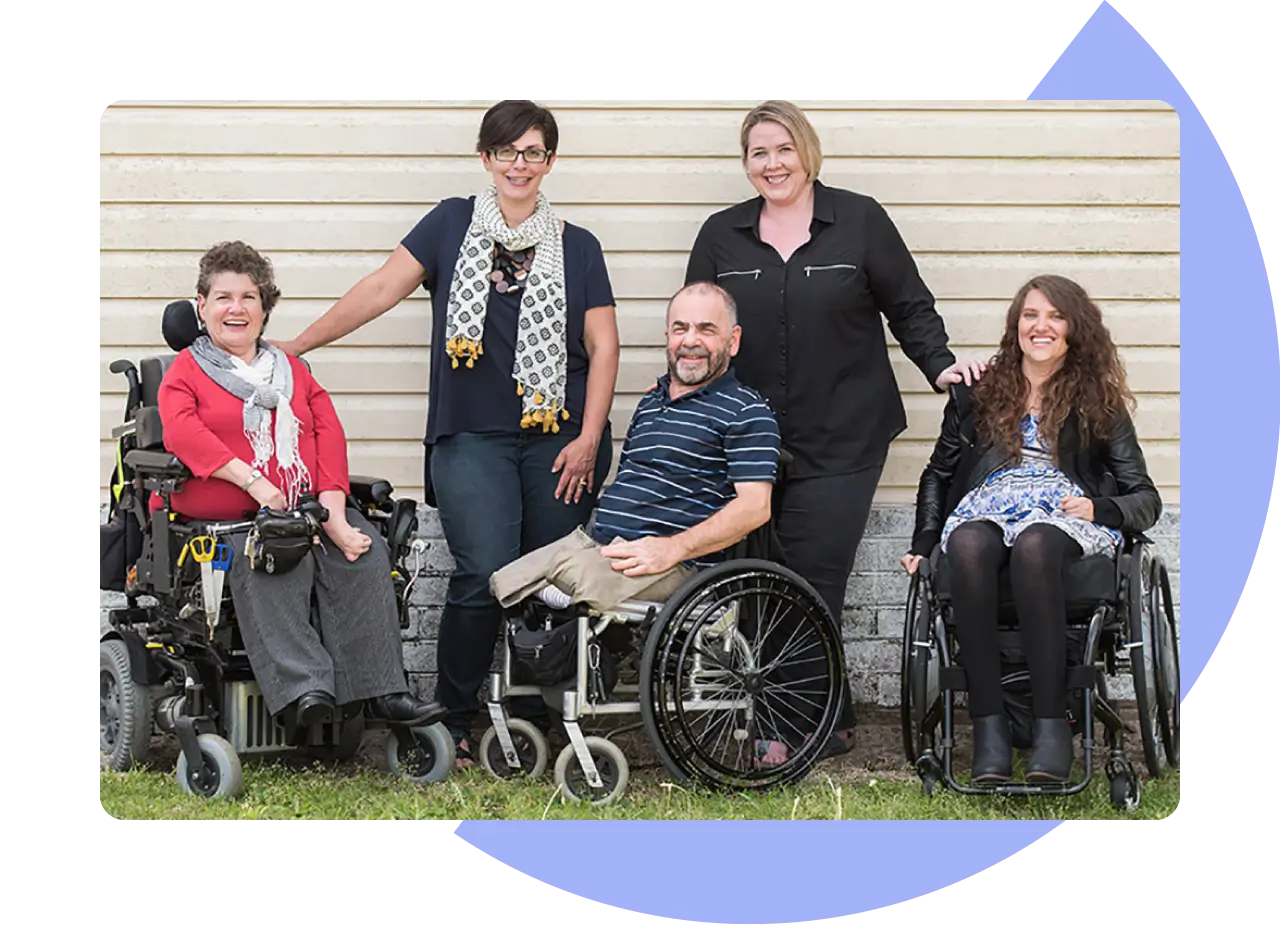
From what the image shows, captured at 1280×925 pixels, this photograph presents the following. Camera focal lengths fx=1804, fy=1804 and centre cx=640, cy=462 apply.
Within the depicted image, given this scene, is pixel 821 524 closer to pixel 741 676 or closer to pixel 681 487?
pixel 681 487

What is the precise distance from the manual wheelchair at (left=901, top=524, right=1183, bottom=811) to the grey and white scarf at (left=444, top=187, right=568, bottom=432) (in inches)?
46.9

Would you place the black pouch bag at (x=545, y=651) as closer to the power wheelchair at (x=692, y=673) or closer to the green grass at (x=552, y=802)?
the power wheelchair at (x=692, y=673)

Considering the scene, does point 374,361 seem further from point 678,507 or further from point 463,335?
point 678,507

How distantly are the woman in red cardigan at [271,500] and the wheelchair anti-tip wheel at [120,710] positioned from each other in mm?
559

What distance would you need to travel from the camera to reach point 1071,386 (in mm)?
4957

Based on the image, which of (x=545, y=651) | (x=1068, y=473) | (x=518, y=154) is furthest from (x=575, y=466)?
(x=1068, y=473)

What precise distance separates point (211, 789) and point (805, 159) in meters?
2.41

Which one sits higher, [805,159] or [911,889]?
[805,159]

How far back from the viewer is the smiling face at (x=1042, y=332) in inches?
195

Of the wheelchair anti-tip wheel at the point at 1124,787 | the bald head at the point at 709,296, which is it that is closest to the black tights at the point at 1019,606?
the wheelchair anti-tip wheel at the point at 1124,787

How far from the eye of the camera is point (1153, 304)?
5.72m

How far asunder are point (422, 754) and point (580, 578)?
2.45 feet

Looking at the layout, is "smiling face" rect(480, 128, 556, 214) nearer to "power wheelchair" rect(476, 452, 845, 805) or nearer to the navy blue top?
the navy blue top

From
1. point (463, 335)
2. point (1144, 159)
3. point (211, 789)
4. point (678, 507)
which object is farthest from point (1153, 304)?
point (211, 789)
